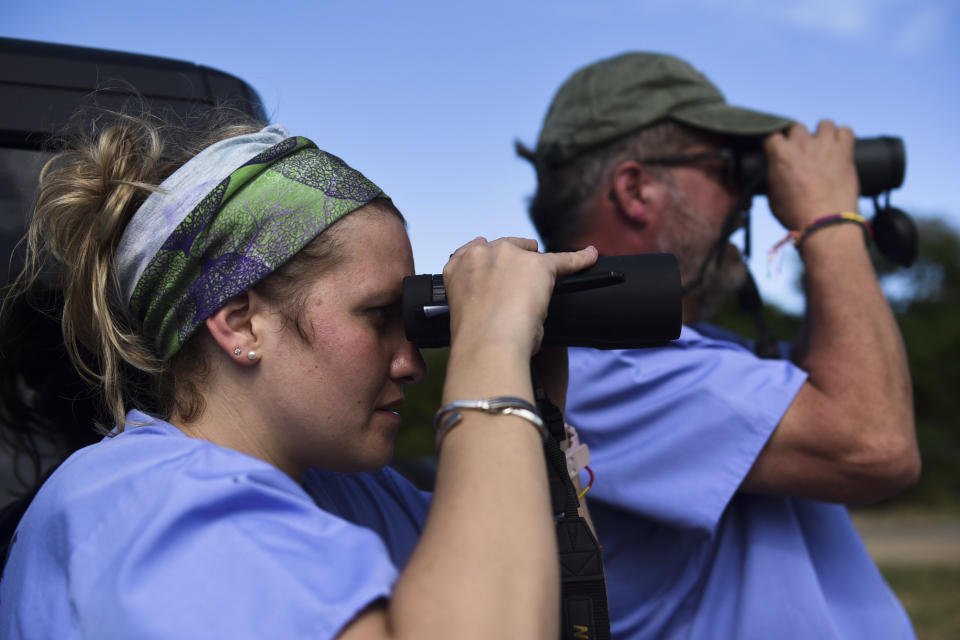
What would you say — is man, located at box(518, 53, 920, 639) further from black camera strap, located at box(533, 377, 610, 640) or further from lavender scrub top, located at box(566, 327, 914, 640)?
black camera strap, located at box(533, 377, 610, 640)

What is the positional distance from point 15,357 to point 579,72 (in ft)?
5.33

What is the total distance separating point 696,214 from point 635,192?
0.54 ft

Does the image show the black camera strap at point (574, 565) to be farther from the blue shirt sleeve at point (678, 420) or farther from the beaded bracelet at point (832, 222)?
the beaded bracelet at point (832, 222)

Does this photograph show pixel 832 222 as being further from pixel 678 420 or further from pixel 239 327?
pixel 239 327

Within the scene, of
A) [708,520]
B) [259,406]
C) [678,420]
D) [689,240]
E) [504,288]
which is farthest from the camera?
[689,240]

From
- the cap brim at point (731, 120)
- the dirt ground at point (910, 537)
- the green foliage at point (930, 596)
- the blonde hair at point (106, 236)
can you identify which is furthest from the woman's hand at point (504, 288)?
the dirt ground at point (910, 537)

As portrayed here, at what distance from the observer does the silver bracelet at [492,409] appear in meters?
0.96

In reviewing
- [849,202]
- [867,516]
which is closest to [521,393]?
[849,202]

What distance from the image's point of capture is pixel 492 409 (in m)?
0.96

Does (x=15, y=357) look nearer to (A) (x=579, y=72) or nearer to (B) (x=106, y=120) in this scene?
(B) (x=106, y=120)

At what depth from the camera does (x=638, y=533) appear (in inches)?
70.6

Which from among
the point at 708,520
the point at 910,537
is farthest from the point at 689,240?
the point at 910,537

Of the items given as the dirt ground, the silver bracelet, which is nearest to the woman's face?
the silver bracelet

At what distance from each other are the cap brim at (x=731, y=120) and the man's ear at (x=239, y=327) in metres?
1.35
